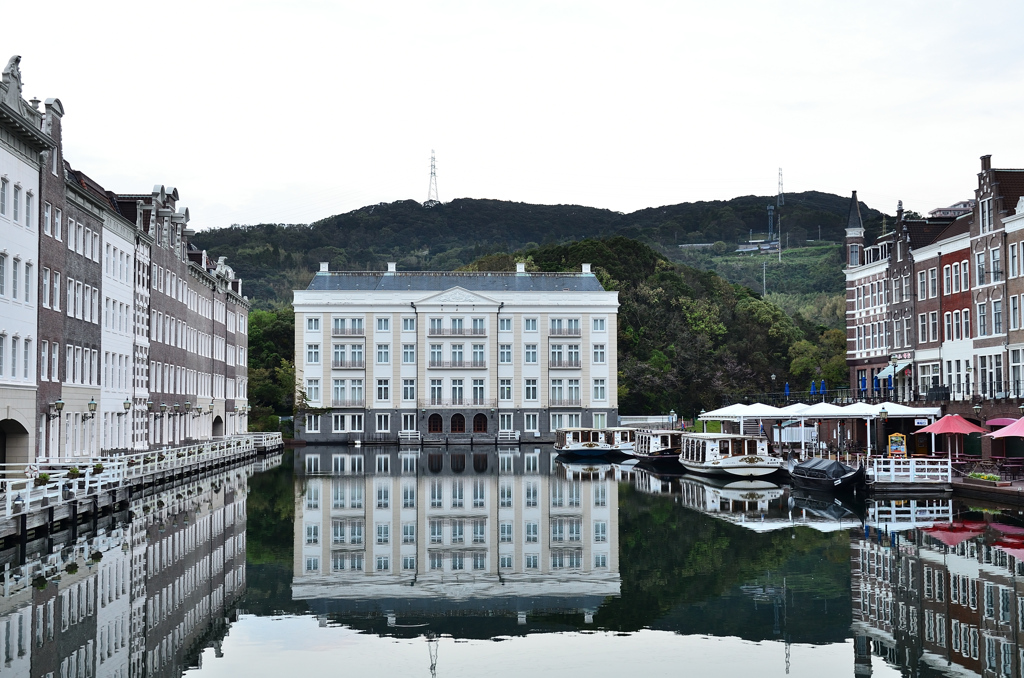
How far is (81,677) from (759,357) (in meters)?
103

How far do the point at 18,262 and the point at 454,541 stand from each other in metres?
19.0

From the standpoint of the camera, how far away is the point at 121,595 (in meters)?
20.4

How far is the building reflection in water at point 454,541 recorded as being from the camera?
21188 millimetres

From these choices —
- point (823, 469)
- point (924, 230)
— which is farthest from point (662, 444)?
point (823, 469)

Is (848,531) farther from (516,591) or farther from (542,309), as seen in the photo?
(542,309)

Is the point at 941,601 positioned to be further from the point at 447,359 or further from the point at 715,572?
the point at 447,359

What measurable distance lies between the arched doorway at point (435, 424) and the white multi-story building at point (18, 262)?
55492mm

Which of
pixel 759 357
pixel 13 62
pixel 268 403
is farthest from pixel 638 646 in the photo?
pixel 759 357

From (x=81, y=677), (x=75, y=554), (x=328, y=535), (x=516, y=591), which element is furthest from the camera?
(x=328, y=535)

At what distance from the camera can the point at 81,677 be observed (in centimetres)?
1459

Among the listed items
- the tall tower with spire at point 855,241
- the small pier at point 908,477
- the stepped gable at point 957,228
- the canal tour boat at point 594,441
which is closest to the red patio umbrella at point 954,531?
the small pier at point 908,477

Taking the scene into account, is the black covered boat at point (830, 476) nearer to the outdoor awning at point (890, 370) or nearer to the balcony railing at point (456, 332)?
the outdoor awning at point (890, 370)

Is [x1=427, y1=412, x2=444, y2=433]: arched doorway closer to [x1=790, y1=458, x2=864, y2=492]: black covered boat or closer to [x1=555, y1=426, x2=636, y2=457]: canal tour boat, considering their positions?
[x1=555, y1=426, x2=636, y2=457]: canal tour boat

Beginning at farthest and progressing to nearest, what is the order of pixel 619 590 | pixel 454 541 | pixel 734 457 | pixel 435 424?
1. pixel 435 424
2. pixel 734 457
3. pixel 454 541
4. pixel 619 590
